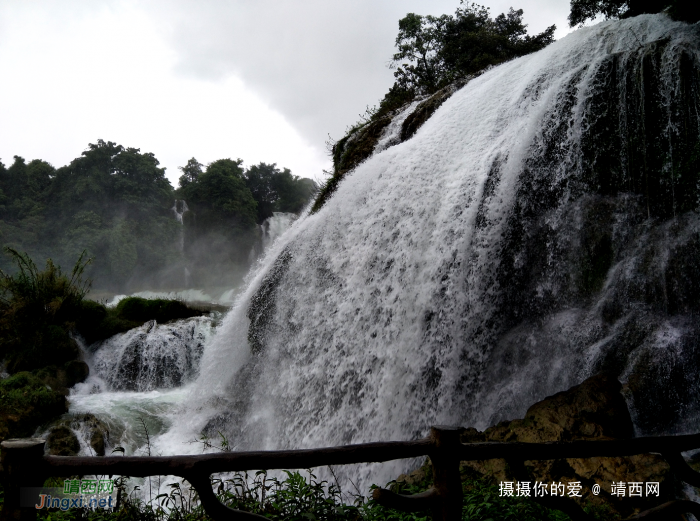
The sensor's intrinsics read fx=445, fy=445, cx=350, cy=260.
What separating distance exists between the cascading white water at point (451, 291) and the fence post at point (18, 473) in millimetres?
4228

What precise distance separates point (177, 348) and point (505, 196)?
996 centimetres

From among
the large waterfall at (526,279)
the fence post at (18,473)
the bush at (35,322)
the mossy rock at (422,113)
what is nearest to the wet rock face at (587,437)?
the large waterfall at (526,279)

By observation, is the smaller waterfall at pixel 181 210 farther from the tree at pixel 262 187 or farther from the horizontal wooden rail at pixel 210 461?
the horizontal wooden rail at pixel 210 461

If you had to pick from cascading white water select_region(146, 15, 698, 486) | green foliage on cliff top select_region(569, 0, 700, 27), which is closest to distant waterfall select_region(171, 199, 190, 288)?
cascading white water select_region(146, 15, 698, 486)

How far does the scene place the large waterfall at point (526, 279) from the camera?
18.7 ft

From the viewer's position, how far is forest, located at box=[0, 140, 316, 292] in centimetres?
3331

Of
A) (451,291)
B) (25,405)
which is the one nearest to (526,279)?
(451,291)

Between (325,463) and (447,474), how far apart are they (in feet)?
1.85

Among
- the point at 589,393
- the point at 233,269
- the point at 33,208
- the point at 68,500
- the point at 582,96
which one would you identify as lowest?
the point at 68,500

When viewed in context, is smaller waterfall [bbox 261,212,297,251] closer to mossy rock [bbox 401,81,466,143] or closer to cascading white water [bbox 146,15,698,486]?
mossy rock [bbox 401,81,466,143]

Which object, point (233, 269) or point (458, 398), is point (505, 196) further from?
point (233, 269)

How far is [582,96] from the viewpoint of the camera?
6684 mm

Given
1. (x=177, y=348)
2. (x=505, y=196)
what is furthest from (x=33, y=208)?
(x=505, y=196)

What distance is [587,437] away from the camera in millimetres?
4320
